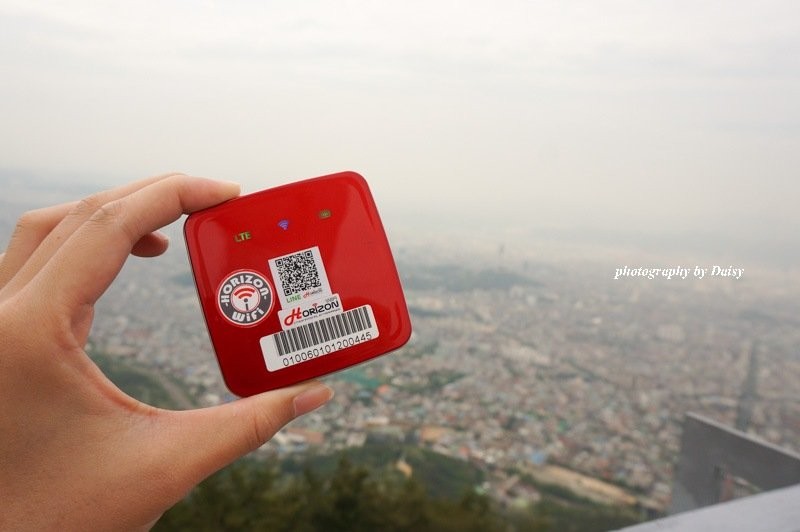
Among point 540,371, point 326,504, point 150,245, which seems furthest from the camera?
point 540,371

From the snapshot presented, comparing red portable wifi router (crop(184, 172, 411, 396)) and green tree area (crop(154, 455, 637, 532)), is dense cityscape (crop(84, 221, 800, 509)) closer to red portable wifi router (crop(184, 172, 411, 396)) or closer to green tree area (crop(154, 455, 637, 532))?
green tree area (crop(154, 455, 637, 532))

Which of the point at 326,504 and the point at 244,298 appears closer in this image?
the point at 244,298

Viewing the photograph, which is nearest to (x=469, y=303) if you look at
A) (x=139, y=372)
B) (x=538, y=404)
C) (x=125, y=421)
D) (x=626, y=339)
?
(x=538, y=404)

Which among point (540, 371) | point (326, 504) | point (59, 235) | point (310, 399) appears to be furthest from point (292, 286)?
point (540, 371)

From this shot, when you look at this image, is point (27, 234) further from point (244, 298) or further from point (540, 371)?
point (540, 371)

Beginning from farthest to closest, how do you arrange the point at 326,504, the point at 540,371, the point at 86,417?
the point at 540,371, the point at 326,504, the point at 86,417

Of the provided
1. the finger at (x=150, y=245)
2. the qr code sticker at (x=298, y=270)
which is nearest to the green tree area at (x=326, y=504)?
the finger at (x=150, y=245)

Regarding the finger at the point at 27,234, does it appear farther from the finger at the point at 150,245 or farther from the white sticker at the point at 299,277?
the white sticker at the point at 299,277

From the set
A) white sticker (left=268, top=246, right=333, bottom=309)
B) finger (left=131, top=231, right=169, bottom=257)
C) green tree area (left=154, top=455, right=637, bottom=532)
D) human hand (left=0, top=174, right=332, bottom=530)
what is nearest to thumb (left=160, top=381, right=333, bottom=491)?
human hand (left=0, top=174, right=332, bottom=530)
